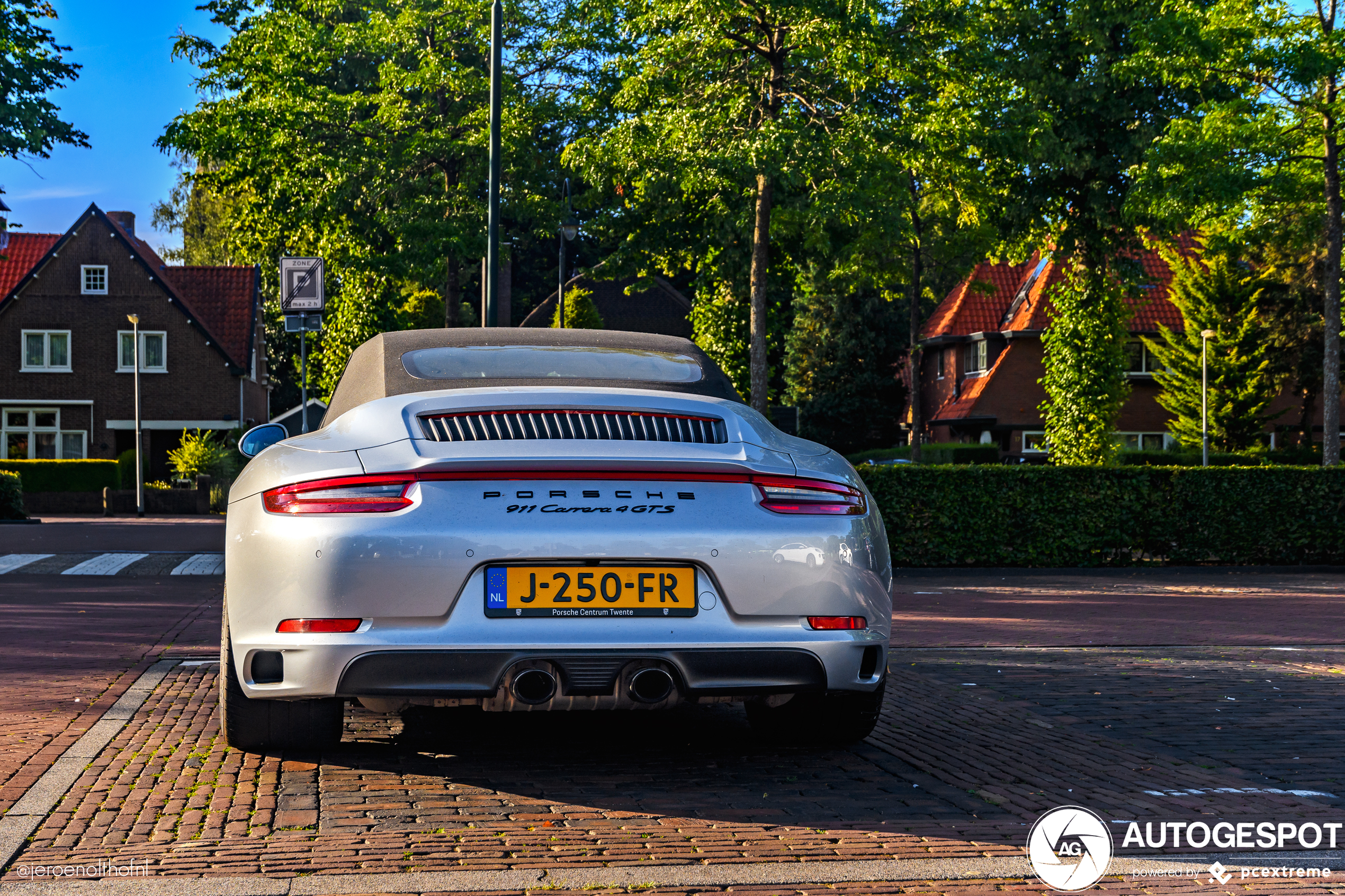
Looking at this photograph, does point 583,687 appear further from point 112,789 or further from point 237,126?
point 237,126

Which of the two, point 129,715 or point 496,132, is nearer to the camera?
point 129,715

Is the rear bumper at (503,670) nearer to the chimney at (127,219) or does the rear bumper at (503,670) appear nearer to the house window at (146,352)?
the house window at (146,352)

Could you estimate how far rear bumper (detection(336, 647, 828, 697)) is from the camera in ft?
13.4

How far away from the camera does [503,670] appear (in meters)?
4.11

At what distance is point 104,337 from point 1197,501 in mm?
40345

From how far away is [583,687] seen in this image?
4152 mm

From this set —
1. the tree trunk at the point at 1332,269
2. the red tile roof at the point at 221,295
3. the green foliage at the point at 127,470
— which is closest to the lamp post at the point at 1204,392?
the tree trunk at the point at 1332,269

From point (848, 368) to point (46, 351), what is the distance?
30.8m

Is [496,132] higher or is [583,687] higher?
[496,132]

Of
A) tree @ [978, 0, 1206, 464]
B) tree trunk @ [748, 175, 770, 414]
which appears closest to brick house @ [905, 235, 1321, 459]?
tree @ [978, 0, 1206, 464]

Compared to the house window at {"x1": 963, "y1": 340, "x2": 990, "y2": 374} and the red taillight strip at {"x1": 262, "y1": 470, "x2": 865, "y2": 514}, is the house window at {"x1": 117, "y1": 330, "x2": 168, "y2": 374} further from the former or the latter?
the red taillight strip at {"x1": 262, "y1": 470, "x2": 865, "y2": 514}

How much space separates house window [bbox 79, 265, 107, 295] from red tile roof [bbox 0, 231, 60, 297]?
1600mm

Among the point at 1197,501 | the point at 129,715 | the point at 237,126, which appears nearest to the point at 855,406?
the point at 237,126

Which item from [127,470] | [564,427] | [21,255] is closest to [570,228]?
[127,470]
